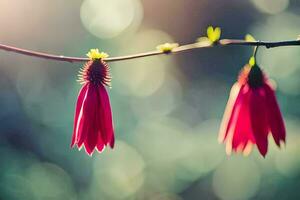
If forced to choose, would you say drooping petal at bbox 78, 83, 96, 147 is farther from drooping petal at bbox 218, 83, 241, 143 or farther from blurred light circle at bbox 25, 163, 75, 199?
blurred light circle at bbox 25, 163, 75, 199

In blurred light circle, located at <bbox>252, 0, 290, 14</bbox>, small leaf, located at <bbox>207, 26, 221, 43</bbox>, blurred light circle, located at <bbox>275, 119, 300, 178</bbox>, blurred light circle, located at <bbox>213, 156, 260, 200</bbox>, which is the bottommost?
small leaf, located at <bbox>207, 26, 221, 43</bbox>

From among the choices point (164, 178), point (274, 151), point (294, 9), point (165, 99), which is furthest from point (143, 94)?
point (294, 9)

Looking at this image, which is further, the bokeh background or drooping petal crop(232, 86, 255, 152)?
the bokeh background

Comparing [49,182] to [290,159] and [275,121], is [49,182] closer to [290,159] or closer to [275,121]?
[290,159]

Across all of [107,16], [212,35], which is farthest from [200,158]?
[212,35]

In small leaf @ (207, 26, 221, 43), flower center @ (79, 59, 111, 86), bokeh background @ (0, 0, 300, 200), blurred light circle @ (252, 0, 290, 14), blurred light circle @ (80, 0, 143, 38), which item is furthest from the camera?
blurred light circle @ (252, 0, 290, 14)

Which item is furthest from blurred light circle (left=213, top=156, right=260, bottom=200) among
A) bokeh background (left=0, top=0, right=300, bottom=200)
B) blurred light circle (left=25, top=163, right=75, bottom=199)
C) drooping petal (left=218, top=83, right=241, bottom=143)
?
drooping petal (left=218, top=83, right=241, bottom=143)

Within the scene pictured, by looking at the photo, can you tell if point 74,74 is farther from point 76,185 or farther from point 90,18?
point 76,185
